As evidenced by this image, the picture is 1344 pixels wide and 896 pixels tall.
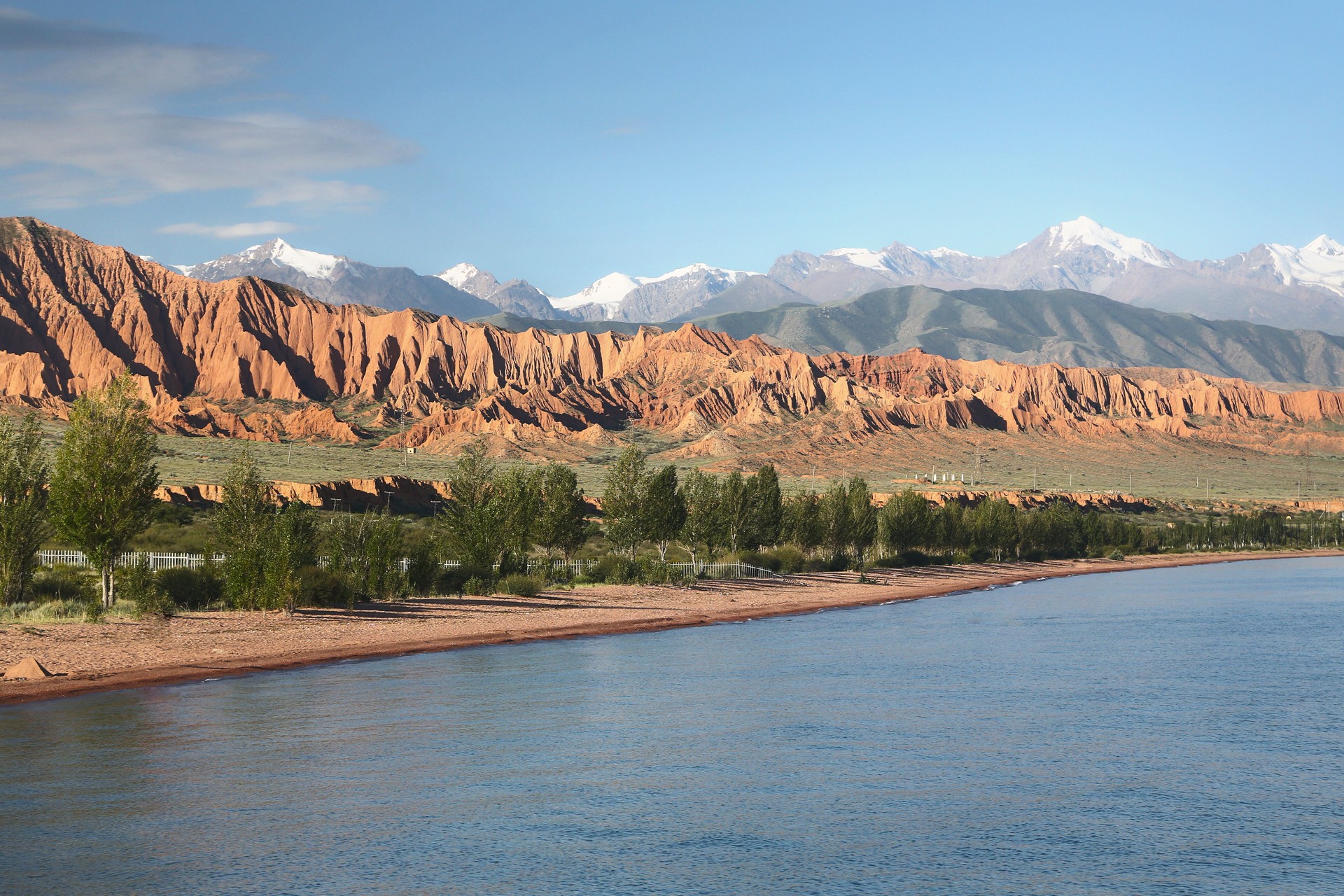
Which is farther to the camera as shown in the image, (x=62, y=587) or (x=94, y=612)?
(x=62, y=587)

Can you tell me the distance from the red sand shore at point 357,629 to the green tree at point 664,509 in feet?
12.6

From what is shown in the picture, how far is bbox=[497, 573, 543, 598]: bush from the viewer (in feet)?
165

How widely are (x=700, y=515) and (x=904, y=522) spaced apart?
25914 mm

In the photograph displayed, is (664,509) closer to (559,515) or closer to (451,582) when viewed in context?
(559,515)

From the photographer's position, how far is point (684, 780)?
18344 mm

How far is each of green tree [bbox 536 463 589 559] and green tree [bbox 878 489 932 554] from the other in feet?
110

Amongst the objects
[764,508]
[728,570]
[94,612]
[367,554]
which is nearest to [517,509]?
[367,554]

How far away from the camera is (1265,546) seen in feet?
430

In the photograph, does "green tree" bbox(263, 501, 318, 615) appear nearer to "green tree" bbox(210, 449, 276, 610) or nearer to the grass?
"green tree" bbox(210, 449, 276, 610)

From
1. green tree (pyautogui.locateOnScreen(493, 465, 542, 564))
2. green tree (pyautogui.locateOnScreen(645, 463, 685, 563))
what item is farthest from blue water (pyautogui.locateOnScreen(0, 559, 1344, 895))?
green tree (pyautogui.locateOnScreen(645, 463, 685, 563))

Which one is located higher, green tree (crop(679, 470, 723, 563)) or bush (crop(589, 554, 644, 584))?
green tree (crop(679, 470, 723, 563))

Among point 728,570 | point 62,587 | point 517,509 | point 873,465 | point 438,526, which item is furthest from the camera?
point 873,465

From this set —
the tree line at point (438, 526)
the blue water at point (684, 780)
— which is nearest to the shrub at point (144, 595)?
the tree line at point (438, 526)

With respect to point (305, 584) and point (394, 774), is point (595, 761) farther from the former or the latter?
point (305, 584)
